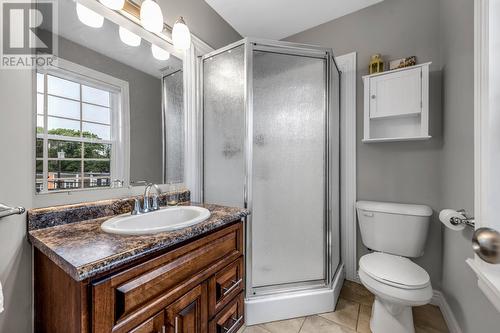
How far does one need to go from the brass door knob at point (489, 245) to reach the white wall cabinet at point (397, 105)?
1274 mm

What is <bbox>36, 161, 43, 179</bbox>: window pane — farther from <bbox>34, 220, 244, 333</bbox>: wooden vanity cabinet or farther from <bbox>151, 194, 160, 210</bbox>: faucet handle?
<bbox>151, 194, 160, 210</bbox>: faucet handle

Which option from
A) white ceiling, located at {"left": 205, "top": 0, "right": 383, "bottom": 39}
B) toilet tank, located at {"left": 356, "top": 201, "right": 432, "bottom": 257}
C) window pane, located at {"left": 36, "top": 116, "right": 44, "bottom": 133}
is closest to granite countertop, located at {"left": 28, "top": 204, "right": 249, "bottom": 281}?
window pane, located at {"left": 36, "top": 116, "right": 44, "bottom": 133}

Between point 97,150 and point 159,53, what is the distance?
0.77 m

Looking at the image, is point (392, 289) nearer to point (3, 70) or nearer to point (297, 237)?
point (297, 237)

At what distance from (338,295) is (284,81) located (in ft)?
5.71

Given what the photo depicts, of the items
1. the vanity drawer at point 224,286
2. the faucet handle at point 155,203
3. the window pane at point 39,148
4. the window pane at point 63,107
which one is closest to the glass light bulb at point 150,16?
the window pane at point 63,107

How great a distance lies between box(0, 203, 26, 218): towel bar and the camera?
77cm

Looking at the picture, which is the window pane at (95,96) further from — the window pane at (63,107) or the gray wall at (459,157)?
the gray wall at (459,157)

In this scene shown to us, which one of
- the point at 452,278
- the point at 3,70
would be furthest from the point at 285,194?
the point at 3,70

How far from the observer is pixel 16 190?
868 millimetres

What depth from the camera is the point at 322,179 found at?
1.68 meters

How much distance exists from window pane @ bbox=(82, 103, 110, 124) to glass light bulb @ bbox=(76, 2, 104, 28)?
42 cm

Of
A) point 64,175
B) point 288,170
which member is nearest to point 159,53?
point 64,175

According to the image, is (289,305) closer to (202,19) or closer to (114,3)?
(114,3)
